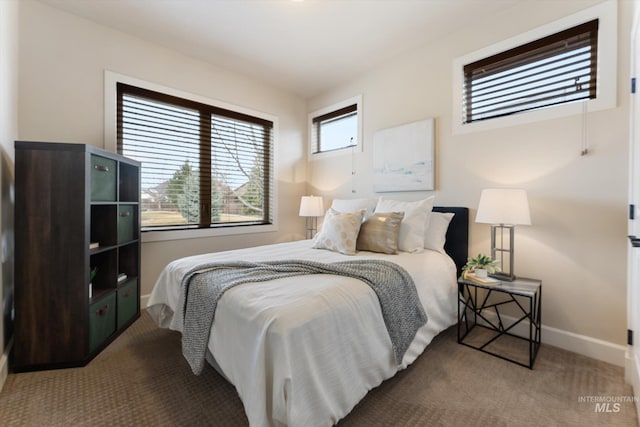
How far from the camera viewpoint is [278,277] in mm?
1634

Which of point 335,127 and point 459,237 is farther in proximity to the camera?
point 335,127

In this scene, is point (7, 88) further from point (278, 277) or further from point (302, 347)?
point (302, 347)

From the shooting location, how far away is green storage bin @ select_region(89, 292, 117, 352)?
195cm

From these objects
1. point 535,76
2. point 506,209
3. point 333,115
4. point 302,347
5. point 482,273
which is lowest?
point 302,347

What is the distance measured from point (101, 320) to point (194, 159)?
6.30 feet

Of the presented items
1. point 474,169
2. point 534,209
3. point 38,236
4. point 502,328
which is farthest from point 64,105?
point 502,328

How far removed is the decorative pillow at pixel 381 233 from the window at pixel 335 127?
1.48 meters

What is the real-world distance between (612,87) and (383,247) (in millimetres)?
1936

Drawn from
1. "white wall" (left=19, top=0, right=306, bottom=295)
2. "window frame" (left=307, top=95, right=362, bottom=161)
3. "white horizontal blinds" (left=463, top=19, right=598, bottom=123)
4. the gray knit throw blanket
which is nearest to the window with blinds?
"white wall" (left=19, top=0, right=306, bottom=295)

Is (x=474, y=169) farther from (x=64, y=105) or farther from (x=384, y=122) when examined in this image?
(x=64, y=105)

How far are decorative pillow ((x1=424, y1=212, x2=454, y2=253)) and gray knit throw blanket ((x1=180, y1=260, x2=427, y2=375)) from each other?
797 mm

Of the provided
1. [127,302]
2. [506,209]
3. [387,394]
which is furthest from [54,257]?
[506,209]

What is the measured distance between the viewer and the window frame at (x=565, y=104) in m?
1.92

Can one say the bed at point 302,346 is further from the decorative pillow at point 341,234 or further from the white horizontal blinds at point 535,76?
the white horizontal blinds at point 535,76
